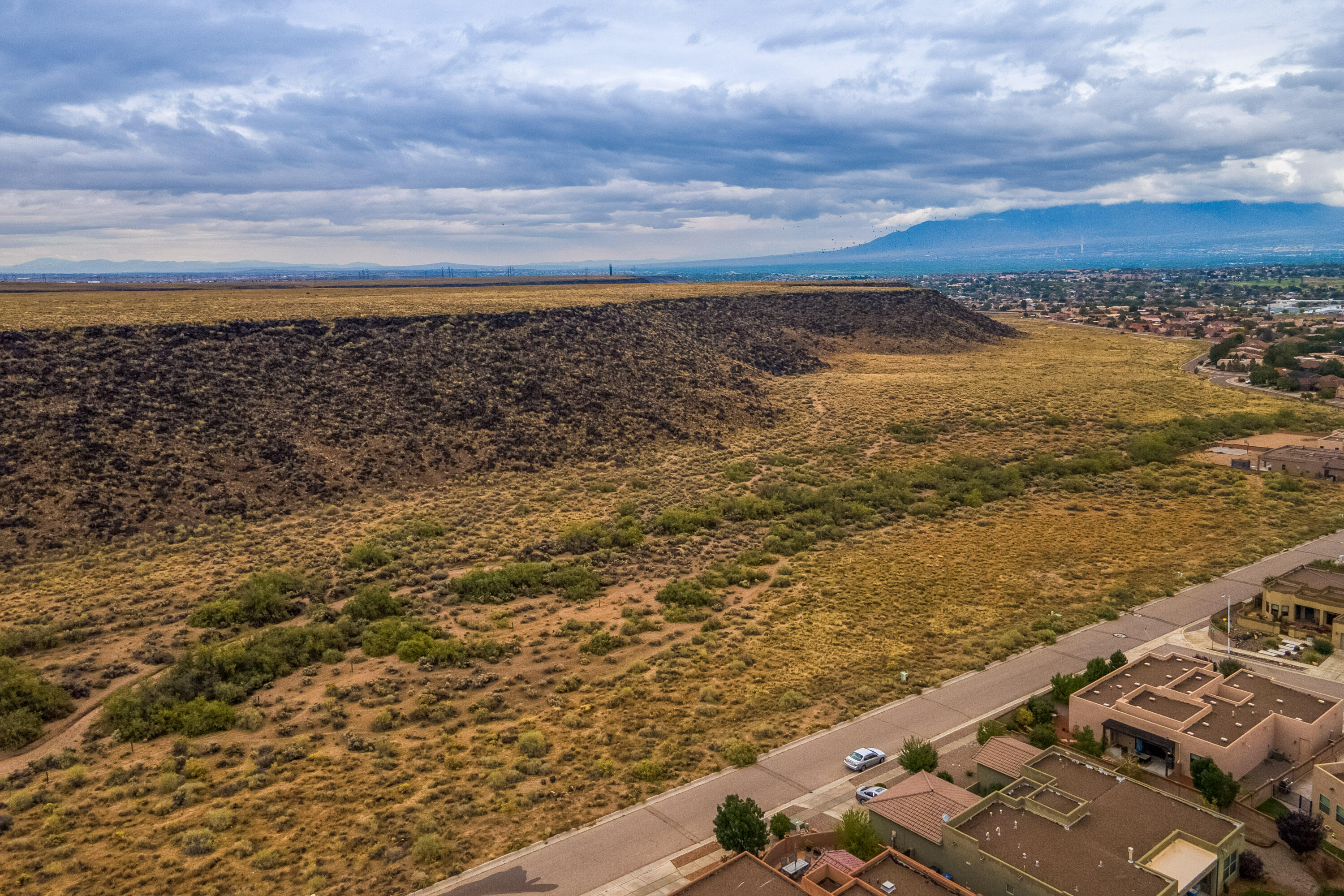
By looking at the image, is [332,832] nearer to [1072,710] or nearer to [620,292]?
[1072,710]

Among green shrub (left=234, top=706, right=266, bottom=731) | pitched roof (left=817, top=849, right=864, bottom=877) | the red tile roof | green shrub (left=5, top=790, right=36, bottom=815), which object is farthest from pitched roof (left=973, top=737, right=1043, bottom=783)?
green shrub (left=5, top=790, right=36, bottom=815)

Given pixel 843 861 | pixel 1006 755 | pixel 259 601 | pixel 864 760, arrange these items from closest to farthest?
pixel 843 861 < pixel 1006 755 < pixel 864 760 < pixel 259 601

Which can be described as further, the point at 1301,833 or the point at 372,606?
the point at 372,606

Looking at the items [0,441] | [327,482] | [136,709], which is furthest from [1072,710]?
[0,441]

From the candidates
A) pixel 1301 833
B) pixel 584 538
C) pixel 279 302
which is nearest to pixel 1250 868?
pixel 1301 833

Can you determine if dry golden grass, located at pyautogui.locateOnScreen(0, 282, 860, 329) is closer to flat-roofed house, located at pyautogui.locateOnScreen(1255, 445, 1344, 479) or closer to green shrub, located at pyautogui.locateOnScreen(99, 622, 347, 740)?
green shrub, located at pyautogui.locateOnScreen(99, 622, 347, 740)

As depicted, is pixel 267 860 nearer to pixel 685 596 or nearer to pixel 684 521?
pixel 685 596

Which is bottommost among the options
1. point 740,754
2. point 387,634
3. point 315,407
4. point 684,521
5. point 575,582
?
point 740,754
